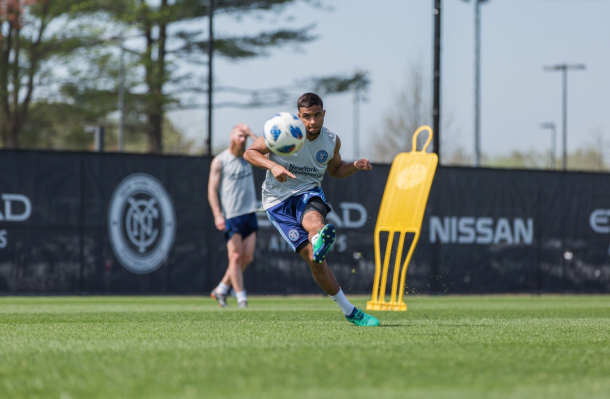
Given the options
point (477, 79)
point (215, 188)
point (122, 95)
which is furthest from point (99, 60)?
point (215, 188)

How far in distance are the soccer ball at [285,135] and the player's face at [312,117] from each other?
223 mm

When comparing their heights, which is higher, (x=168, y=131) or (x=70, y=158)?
(x=168, y=131)

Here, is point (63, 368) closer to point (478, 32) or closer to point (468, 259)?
point (468, 259)

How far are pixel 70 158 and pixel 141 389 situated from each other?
941cm

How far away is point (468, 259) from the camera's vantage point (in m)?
14.1

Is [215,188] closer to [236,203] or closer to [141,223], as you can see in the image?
[236,203]

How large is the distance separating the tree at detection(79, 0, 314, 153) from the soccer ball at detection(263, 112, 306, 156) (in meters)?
19.7

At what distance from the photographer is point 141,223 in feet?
40.6

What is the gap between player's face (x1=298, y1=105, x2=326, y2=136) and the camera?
6.25 metres

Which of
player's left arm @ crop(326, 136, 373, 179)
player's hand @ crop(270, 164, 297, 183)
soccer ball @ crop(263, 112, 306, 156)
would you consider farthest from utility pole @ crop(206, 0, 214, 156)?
player's hand @ crop(270, 164, 297, 183)

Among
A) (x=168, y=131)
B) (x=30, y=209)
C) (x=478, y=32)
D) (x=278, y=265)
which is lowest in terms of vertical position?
(x=278, y=265)

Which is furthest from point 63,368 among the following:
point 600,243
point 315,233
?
point 600,243

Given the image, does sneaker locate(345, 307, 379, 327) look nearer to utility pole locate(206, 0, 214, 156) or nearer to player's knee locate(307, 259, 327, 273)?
player's knee locate(307, 259, 327, 273)

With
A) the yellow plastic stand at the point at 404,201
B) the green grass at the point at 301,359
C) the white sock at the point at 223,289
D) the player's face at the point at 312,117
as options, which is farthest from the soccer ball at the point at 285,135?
the white sock at the point at 223,289
